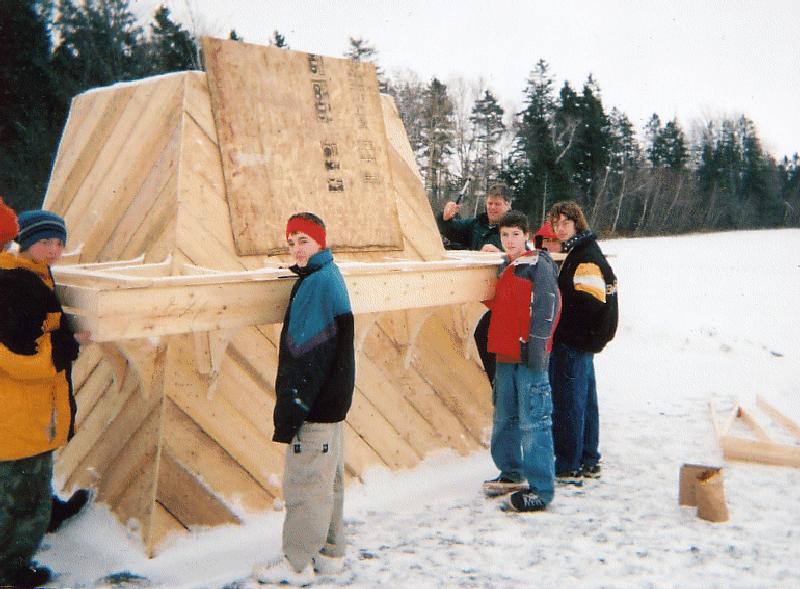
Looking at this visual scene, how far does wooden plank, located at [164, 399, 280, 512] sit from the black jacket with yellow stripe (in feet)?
7.88

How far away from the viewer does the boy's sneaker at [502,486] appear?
4508 millimetres

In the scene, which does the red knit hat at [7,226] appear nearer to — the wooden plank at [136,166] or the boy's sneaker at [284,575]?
the wooden plank at [136,166]

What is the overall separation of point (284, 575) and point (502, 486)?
1.80 metres

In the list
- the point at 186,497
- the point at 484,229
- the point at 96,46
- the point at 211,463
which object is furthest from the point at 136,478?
the point at 96,46

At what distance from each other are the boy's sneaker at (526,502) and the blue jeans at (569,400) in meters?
0.71

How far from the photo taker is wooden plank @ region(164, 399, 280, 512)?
3816 mm

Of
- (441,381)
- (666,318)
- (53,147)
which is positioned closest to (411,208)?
(441,381)

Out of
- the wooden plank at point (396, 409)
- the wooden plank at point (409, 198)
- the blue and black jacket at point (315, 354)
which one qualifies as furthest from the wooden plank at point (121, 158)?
the wooden plank at point (396, 409)

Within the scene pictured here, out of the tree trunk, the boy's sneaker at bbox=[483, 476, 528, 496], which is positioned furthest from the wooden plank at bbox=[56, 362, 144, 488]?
the tree trunk

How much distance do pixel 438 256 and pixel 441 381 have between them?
1082mm

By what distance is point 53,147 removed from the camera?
858 inches

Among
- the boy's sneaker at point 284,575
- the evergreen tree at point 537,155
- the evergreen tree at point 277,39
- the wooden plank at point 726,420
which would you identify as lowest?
the wooden plank at point 726,420

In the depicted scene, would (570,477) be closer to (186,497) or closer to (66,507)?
(186,497)

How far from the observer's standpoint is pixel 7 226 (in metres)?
3.51
